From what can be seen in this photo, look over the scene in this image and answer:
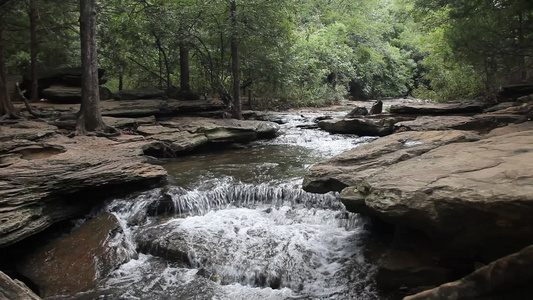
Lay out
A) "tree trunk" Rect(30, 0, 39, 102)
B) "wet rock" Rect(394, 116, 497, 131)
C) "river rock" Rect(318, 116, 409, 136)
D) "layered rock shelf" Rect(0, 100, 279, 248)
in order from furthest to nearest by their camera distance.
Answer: "tree trunk" Rect(30, 0, 39, 102) < "river rock" Rect(318, 116, 409, 136) < "wet rock" Rect(394, 116, 497, 131) < "layered rock shelf" Rect(0, 100, 279, 248)

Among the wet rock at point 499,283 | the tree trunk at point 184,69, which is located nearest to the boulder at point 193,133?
the tree trunk at point 184,69

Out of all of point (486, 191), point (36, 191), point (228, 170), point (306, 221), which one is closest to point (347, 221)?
point (306, 221)

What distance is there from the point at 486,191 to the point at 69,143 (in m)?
9.28

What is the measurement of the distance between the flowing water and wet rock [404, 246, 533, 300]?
5.25 feet

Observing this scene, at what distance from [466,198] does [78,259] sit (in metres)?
5.41

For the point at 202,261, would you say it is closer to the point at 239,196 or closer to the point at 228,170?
the point at 239,196

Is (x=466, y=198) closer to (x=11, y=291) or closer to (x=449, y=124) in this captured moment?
(x=11, y=291)

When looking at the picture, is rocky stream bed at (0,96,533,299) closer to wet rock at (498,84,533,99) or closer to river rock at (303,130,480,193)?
river rock at (303,130,480,193)

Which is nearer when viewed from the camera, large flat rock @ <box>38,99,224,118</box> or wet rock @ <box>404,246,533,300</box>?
wet rock @ <box>404,246,533,300</box>

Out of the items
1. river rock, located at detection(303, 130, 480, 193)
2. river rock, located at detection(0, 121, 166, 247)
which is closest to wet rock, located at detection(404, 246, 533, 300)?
river rock, located at detection(303, 130, 480, 193)

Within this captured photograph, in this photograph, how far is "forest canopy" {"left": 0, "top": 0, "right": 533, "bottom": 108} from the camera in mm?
9672

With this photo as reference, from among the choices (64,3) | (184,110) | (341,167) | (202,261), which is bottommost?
(202,261)

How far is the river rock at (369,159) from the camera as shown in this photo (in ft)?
18.2

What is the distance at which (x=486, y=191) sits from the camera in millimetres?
3334
